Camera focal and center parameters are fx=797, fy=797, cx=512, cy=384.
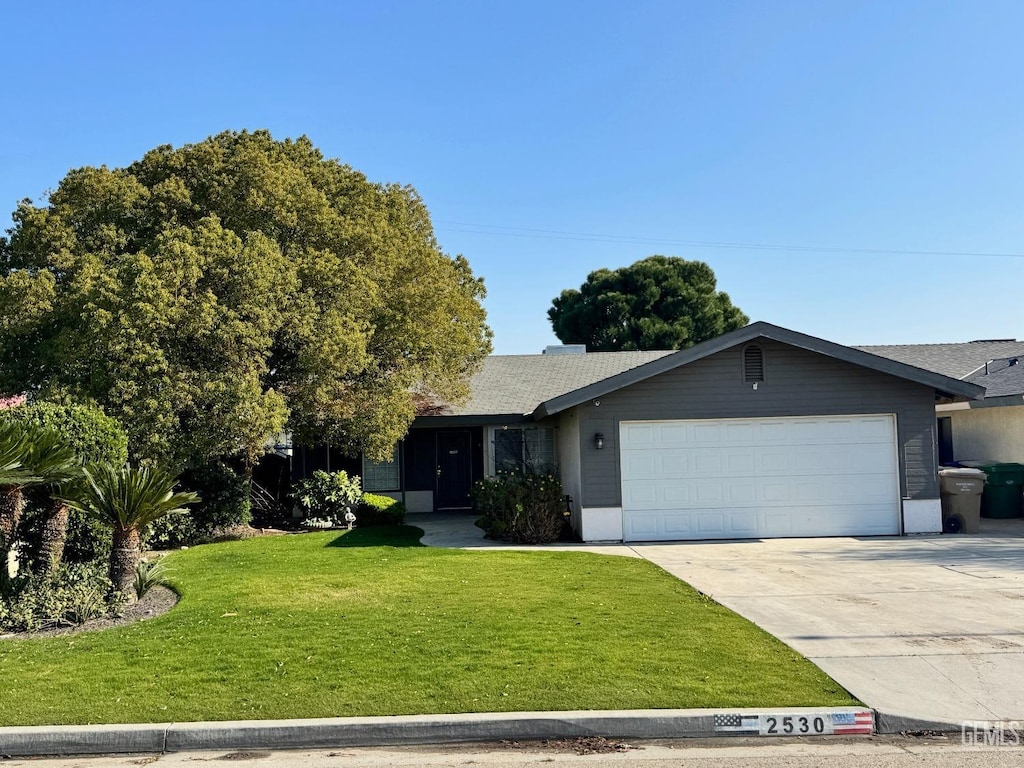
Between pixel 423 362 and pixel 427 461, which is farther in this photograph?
→ pixel 427 461

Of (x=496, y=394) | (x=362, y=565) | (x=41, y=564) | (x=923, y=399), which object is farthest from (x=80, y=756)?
(x=496, y=394)

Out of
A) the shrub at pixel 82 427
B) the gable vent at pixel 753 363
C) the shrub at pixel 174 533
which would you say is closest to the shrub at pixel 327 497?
the shrub at pixel 174 533

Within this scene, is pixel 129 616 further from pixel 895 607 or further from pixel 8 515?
pixel 895 607

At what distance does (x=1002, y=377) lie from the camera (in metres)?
18.7

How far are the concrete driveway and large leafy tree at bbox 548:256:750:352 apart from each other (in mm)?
27636

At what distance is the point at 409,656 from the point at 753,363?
970 cm

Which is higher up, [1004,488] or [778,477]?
[778,477]

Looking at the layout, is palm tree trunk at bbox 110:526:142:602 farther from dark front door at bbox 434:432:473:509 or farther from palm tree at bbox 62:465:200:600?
dark front door at bbox 434:432:473:509

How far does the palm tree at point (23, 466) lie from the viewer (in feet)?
26.5

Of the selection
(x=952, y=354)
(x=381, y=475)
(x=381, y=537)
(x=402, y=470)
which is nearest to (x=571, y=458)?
(x=381, y=537)

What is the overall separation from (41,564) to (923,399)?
1383 cm

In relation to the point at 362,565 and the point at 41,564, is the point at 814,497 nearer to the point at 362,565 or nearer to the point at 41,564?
Result: the point at 362,565

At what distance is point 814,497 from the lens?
1438 cm

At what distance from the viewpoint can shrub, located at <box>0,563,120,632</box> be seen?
25.6 feet
